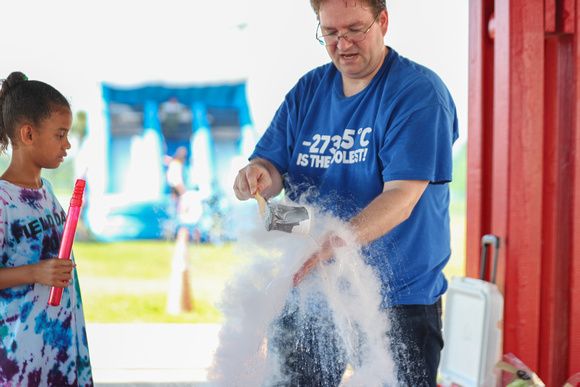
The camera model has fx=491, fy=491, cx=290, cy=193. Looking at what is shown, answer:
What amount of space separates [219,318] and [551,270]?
1.37 meters

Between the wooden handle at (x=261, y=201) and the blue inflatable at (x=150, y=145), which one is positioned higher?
the blue inflatable at (x=150, y=145)

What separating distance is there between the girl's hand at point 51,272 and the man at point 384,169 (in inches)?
20.0

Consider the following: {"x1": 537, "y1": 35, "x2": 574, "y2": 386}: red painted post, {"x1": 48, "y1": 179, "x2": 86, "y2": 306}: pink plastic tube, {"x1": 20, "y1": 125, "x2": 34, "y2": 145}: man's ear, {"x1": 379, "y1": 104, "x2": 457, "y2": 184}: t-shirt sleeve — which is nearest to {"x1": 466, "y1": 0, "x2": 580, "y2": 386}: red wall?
{"x1": 537, "y1": 35, "x2": 574, "y2": 386}: red painted post

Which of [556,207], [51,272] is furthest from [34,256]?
[556,207]

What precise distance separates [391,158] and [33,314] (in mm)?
1055

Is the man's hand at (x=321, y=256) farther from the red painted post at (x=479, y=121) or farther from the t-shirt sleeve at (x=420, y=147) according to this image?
the red painted post at (x=479, y=121)

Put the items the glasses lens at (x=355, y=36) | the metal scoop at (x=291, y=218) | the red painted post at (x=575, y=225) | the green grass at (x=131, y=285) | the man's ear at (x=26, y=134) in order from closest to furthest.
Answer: the metal scoop at (x=291, y=218), the glasses lens at (x=355, y=36), the man's ear at (x=26, y=134), the red painted post at (x=575, y=225), the green grass at (x=131, y=285)

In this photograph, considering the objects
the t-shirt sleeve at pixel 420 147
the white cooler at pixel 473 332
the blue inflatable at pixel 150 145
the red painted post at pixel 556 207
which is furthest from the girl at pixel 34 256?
the blue inflatable at pixel 150 145

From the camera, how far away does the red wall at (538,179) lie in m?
1.86

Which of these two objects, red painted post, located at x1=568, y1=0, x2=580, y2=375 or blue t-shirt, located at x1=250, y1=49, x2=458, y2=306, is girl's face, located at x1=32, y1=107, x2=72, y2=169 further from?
red painted post, located at x1=568, y1=0, x2=580, y2=375

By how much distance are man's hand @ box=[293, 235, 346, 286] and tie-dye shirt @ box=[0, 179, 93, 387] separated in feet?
2.42

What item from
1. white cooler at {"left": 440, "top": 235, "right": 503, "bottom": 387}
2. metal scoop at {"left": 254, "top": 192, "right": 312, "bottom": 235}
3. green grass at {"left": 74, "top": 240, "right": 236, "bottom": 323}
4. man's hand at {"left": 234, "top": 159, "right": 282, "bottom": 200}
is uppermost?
man's hand at {"left": 234, "top": 159, "right": 282, "bottom": 200}

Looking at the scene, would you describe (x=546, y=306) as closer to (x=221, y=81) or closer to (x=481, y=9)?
(x=481, y=9)

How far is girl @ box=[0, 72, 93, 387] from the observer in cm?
132
